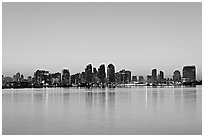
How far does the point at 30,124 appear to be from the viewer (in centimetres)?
1736

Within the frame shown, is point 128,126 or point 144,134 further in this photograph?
point 128,126

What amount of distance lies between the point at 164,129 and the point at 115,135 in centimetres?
266

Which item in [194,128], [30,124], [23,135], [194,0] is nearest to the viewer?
[23,135]

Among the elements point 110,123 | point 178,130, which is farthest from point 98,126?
point 178,130

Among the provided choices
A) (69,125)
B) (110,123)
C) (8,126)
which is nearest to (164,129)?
(110,123)

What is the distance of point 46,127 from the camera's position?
16422mm

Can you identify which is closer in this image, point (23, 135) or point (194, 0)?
point (23, 135)

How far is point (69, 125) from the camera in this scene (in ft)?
55.0

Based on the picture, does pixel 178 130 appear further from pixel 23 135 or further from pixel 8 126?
pixel 8 126

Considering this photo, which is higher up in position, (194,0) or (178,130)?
(194,0)

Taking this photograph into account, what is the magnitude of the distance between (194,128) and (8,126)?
897 centimetres

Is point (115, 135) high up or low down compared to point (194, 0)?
down

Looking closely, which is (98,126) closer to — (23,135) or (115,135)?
(115,135)

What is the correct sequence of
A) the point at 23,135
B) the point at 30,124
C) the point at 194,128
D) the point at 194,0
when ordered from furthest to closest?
the point at 30,124 → the point at 194,128 → the point at 194,0 → the point at 23,135
